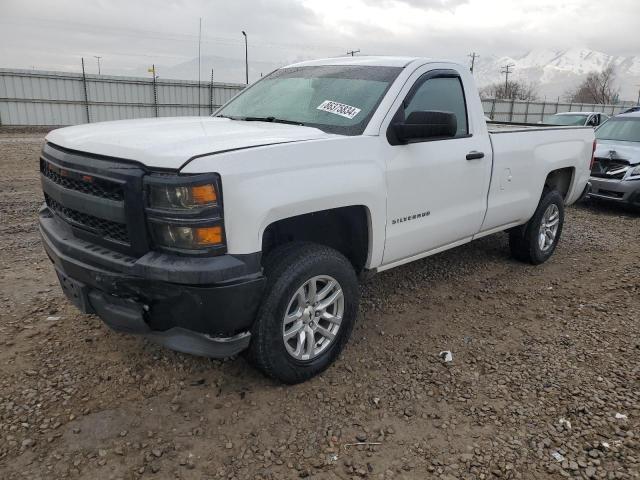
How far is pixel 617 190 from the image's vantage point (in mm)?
8305

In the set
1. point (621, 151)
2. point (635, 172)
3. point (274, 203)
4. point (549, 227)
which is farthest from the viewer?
A: point (621, 151)

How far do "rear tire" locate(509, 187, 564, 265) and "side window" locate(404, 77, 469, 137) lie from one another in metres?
1.68

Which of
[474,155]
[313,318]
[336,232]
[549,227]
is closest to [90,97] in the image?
A: [549,227]

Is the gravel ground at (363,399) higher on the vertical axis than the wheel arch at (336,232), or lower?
lower

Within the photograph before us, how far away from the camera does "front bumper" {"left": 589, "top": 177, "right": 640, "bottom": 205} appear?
8211mm

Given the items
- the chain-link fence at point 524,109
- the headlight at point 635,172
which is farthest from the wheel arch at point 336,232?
the chain-link fence at point 524,109

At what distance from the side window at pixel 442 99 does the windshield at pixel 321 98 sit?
0.79 feet

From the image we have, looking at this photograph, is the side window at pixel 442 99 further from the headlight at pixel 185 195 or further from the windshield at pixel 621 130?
the windshield at pixel 621 130

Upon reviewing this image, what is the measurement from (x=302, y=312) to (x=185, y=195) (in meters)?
1.03

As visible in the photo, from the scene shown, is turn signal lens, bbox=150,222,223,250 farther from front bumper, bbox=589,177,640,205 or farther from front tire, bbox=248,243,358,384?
front bumper, bbox=589,177,640,205

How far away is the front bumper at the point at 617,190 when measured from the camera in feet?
26.9

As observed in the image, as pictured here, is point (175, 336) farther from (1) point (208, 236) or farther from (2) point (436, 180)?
(2) point (436, 180)

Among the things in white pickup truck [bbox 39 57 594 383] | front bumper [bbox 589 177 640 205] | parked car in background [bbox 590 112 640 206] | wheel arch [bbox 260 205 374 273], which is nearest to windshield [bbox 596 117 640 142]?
parked car in background [bbox 590 112 640 206]

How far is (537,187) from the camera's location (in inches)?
196
